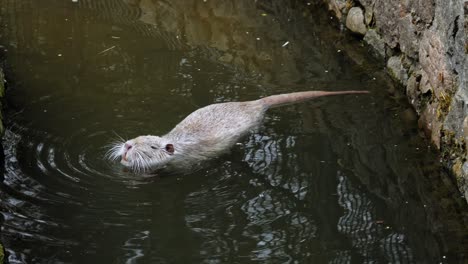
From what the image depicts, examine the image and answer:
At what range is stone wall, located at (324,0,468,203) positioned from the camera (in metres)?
5.79

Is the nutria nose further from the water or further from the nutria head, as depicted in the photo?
the water

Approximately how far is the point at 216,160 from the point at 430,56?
6.40ft

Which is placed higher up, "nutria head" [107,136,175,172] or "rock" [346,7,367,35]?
"rock" [346,7,367,35]

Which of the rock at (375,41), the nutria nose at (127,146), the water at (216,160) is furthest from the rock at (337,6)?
the nutria nose at (127,146)


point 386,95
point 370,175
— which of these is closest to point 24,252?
point 370,175

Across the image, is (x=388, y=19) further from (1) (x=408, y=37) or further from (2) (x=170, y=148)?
(2) (x=170, y=148)

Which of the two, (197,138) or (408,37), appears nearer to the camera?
(197,138)

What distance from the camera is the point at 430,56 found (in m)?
6.59

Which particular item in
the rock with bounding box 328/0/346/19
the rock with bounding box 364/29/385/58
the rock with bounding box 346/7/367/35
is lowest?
the rock with bounding box 364/29/385/58

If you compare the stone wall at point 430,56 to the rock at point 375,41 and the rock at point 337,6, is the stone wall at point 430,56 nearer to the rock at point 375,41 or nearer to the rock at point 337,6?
the rock at point 375,41

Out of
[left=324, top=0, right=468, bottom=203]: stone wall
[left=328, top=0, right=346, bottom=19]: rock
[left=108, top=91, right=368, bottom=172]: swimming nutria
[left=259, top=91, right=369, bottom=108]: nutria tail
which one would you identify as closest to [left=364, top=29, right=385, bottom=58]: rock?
[left=324, top=0, right=468, bottom=203]: stone wall

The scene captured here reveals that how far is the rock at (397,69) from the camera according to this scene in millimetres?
7250

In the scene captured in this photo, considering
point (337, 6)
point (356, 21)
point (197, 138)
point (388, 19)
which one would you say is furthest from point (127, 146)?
point (337, 6)

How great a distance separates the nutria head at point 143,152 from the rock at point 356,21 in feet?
9.68
